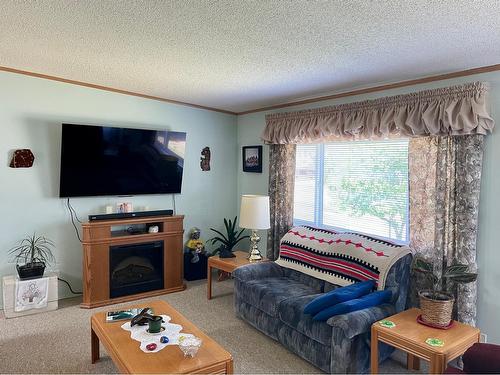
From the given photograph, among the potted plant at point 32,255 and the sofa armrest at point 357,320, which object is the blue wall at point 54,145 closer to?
the potted plant at point 32,255

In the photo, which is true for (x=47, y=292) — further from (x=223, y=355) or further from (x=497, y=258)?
(x=497, y=258)

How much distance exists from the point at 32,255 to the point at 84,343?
1.30 m

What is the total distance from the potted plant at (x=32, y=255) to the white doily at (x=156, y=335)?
1.69 m

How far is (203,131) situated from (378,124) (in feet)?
8.38

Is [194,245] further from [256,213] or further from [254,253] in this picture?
[256,213]

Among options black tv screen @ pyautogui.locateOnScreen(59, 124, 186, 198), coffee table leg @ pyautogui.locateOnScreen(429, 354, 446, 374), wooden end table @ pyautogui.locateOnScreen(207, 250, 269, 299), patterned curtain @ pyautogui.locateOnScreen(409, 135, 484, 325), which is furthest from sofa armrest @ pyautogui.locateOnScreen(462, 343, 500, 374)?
black tv screen @ pyautogui.locateOnScreen(59, 124, 186, 198)

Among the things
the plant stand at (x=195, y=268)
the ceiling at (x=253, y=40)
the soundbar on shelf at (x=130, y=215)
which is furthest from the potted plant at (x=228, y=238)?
the ceiling at (x=253, y=40)

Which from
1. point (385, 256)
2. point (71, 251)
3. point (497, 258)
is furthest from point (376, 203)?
point (71, 251)

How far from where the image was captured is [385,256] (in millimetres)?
3049

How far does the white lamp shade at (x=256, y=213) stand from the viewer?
13.2ft

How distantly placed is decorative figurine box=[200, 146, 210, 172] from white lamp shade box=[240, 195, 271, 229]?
51.7 inches

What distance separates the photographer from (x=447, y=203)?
9.54 ft

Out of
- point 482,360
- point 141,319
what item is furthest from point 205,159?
point 482,360

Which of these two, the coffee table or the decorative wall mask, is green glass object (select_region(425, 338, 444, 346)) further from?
the decorative wall mask
